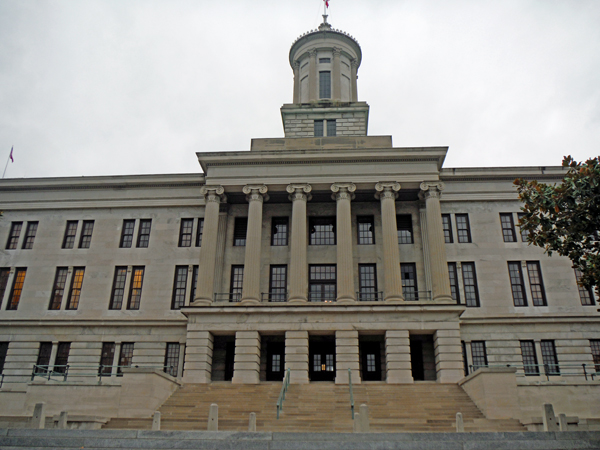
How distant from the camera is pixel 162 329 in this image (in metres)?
35.6

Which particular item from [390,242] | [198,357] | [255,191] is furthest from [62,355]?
[390,242]

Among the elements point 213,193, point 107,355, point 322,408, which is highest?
point 213,193

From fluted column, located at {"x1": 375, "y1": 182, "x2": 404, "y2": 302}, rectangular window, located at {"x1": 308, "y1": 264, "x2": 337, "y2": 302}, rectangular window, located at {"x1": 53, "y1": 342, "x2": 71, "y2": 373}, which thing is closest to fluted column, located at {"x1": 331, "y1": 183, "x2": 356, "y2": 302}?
fluted column, located at {"x1": 375, "y1": 182, "x2": 404, "y2": 302}

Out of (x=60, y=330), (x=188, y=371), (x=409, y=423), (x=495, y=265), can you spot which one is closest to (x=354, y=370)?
(x=409, y=423)

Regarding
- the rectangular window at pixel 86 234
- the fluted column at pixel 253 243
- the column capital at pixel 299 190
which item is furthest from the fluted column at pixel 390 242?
Answer: the rectangular window at pixel 86 234

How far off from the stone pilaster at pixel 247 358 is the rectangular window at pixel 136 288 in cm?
946

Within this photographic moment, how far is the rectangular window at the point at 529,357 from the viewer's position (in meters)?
33.5

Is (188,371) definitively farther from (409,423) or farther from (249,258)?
(409,423)

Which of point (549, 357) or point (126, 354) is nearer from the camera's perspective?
point (549, 357)

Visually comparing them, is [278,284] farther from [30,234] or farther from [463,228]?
[30,234]

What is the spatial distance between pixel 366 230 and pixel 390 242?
13.2 ft

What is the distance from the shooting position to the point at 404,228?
37531 millimetres

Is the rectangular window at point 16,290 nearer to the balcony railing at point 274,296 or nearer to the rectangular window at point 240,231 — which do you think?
the rectangular window at point 240,231

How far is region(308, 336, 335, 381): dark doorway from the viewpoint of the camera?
33.7 m
